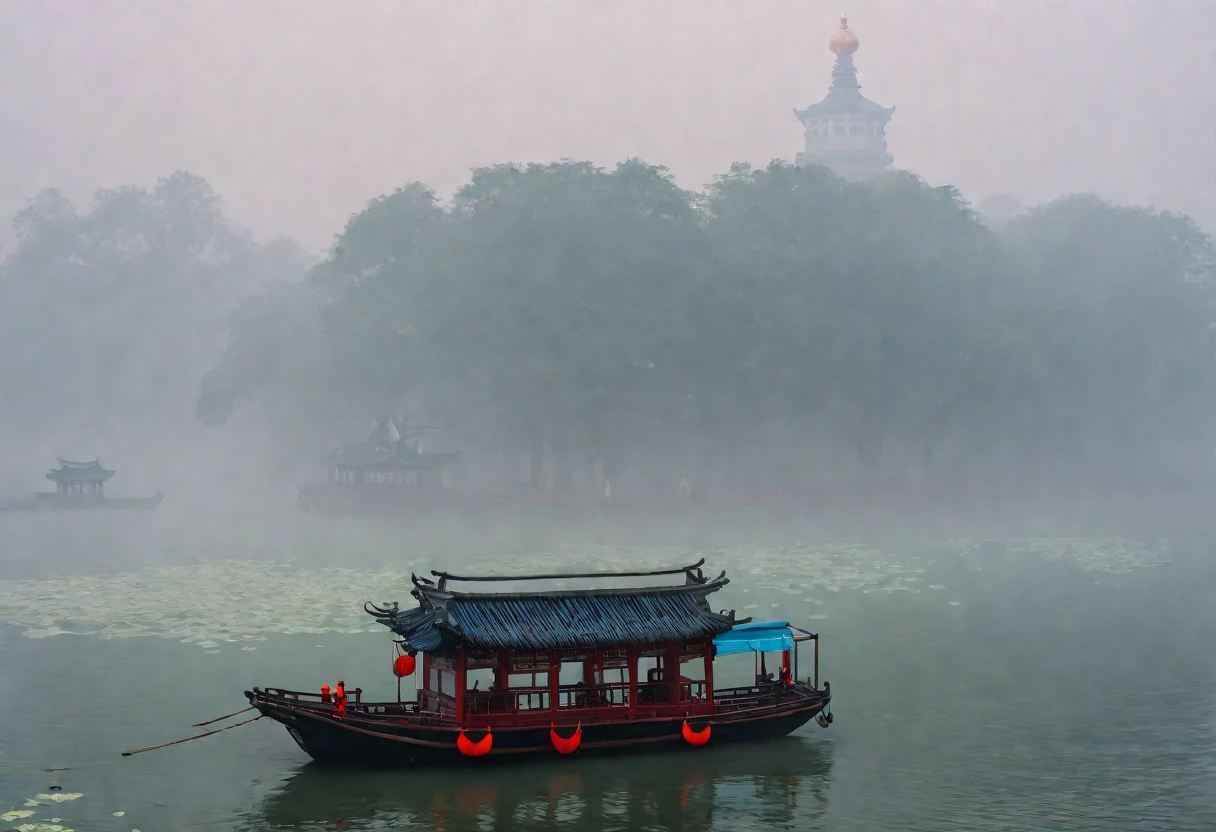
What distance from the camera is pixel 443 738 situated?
2367 cm

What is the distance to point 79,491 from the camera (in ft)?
265

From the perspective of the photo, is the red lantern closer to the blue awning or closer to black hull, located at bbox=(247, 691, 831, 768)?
black hull, located at bbox=(247, 691, 831, 768)

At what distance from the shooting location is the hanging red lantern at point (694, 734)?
81.5 ft

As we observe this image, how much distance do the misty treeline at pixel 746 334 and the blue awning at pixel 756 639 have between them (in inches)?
1742

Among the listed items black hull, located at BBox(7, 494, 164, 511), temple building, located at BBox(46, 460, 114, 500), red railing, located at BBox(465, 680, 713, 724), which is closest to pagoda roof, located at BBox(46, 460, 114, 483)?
temple building, located at BBox(46, 460, 114, 500)

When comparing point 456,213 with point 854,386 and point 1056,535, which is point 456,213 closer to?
point 854,386

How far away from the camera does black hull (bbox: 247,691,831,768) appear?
23234 mm

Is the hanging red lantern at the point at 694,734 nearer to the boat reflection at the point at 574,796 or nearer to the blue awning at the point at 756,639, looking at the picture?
the boat reflection at the point at 574,796

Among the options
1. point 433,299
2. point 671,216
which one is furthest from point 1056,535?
point 433,299

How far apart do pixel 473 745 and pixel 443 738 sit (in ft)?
1.74

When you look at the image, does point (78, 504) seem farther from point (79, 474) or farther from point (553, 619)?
point (553, 619)

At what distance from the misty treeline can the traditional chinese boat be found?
45.0m

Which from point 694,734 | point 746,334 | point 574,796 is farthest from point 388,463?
point 574,796

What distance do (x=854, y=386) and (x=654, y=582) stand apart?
113 feet
